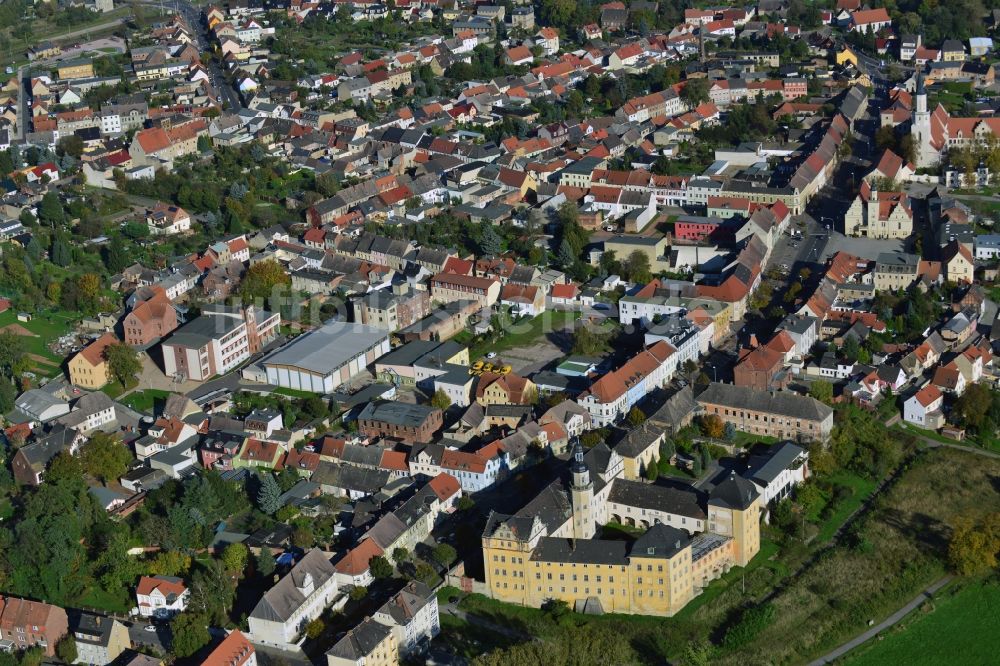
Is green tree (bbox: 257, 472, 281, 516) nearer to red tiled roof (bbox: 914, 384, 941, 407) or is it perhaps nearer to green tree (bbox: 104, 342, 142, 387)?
green tree (bbox: 104, 342, 142, 387)

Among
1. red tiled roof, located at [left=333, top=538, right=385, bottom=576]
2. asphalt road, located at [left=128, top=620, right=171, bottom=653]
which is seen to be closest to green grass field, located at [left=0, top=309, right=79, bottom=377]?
asphalt road, located at [left=128, top=620, right=171, bottom=653]

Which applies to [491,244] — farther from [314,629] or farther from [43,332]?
[314,629]

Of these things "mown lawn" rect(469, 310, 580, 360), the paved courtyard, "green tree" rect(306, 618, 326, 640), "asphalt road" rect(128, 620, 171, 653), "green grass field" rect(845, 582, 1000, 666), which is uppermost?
"green tree" rect(306, 618, 326, 640)

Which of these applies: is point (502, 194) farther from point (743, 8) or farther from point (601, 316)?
point (743, 8)

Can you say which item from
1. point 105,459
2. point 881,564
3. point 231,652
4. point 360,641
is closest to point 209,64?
point 105,459

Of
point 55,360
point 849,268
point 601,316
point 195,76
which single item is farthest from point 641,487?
point 195,76

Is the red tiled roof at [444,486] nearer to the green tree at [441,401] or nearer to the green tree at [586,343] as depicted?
the green tree at [441,401]
